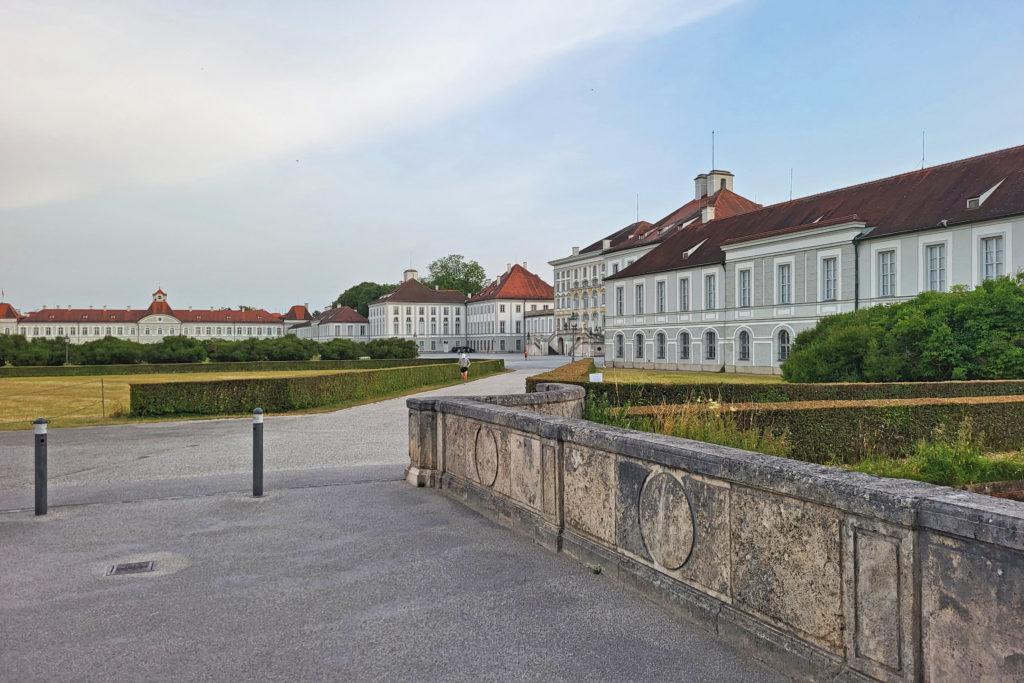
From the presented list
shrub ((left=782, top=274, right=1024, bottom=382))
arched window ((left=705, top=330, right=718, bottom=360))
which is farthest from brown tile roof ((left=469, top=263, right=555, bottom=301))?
shrub ((left=782, top=274, right=1024, bottom=382))

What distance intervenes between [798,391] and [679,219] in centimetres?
5497

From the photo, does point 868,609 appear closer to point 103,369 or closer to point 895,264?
point 895,264

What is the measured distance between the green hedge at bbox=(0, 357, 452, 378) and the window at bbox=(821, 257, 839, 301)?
23.8 meters

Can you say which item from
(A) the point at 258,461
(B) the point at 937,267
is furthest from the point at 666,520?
(B) the point at 937,267

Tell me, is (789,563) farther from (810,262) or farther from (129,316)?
(129,316)

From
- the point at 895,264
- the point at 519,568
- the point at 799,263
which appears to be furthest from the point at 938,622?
the point at 799,263

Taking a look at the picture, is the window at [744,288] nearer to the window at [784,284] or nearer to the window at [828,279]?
the window at [784,284]

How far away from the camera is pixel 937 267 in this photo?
33750mm

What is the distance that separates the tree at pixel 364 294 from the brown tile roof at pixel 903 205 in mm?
96018

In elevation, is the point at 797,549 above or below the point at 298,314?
below

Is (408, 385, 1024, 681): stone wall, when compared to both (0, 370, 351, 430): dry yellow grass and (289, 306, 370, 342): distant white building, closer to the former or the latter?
(0, 370, 351, 430): dry yellow grass

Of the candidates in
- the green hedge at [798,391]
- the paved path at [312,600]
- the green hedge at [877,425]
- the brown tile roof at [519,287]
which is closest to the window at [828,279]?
the green hedge at [798,391]

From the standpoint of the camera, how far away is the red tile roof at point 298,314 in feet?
543

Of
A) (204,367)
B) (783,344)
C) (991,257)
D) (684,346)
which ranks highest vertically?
(991,257)
